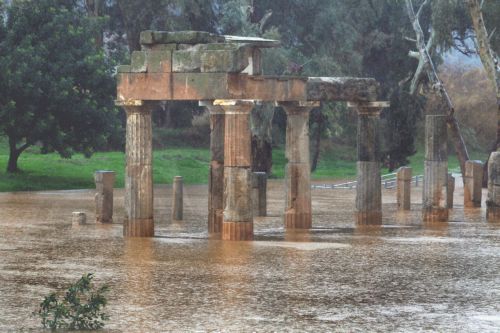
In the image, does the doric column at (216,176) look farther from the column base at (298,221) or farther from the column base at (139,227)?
the column base at (298,221)

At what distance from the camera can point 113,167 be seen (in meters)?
61.8

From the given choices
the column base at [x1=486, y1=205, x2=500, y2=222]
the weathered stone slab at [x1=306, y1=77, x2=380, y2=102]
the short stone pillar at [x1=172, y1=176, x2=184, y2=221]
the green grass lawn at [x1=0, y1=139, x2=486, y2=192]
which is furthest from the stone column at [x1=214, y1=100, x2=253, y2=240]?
the green grass lawn at [x1=0, y1=139, x2=486, y2=192]

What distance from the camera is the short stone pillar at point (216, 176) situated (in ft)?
108

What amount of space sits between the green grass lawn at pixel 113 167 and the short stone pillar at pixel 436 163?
70.7ft

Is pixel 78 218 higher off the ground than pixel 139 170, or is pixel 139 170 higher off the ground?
pixel 139 170

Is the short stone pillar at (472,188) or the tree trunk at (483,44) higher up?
the tree trunk at (483,44)

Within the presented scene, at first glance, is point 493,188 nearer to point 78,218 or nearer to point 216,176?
point 216,176

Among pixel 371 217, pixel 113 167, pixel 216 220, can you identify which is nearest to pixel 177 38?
pixel 216 220

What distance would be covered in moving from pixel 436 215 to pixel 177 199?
23.0ft

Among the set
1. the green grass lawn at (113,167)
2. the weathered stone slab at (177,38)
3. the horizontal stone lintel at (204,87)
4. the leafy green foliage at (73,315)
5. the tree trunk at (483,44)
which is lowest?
the leafy green foliage at (73,315)

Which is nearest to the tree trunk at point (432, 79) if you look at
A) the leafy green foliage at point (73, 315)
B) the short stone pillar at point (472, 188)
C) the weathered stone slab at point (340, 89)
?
the short stone pillar at point (472, 188)

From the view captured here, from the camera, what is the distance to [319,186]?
58.6 m

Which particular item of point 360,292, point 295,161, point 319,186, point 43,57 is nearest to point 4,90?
point 43,57

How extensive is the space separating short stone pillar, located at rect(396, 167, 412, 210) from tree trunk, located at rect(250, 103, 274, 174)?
62.5 feet
